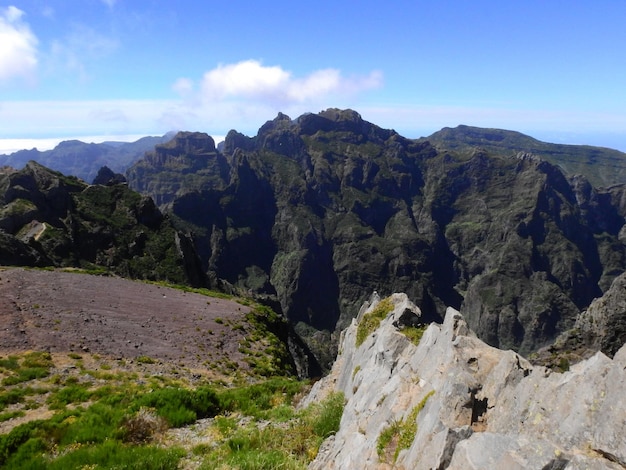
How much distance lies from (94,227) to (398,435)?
353ft

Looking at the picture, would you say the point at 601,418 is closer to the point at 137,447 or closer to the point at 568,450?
the point at 568,450

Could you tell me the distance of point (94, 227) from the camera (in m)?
102

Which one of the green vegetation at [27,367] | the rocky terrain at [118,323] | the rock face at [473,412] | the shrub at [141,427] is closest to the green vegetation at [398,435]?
the rock face at [473,412]

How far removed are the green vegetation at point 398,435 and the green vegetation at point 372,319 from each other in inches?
397

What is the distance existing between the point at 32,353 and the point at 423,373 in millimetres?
29429

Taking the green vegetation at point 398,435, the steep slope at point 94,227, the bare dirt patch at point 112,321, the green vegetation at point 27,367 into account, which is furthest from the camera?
the steep slope at point 94,227

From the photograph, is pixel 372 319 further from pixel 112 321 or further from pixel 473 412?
pixel 112 321

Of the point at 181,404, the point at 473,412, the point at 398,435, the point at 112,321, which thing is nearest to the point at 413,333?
the point at 398,435

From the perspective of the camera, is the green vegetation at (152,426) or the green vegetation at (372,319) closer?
the green vegetation at (152,426)

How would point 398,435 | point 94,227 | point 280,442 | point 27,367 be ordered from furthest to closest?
point 94,227
point 27,367
point 280,442
point 398,435

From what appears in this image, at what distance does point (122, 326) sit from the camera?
3800 cm

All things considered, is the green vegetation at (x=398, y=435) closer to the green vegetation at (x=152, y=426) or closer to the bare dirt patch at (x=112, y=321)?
the green vegetation at (x=152, y=426)

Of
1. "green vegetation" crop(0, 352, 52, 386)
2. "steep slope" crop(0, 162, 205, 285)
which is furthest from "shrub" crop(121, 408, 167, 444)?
"steep slope" crop(0, 162, 205, 285)

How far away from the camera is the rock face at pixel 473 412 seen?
7.92 meters
